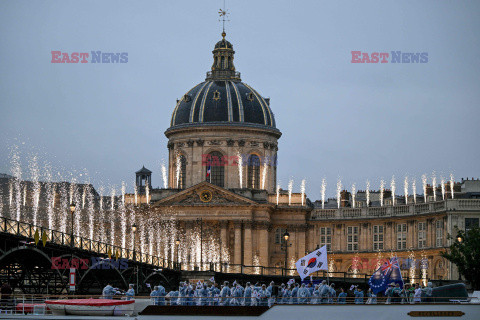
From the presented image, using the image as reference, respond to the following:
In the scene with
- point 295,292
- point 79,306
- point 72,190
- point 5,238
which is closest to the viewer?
point 79,306

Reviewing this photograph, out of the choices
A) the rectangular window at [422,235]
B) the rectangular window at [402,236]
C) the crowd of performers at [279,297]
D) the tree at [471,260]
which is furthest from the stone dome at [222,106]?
the crowd of performers at [279,297]

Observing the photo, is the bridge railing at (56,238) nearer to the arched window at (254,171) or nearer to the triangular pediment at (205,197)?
the triangular pediment at (205,197)

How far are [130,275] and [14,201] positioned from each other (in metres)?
59.9

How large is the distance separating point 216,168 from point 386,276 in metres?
83.4

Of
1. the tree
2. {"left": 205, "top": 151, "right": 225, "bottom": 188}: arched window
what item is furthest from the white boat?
{"left": 205, "top": 151, "right": 225, "bottom": 188}: arched window

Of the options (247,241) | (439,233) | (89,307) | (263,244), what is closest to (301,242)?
(263,244)

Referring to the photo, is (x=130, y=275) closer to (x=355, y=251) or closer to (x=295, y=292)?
(x=295, y=292)

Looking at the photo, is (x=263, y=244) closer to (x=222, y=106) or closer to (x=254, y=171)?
(x=254, y=171)

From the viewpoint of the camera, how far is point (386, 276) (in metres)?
63.4

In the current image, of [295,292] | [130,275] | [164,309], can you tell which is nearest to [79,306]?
[164,309]

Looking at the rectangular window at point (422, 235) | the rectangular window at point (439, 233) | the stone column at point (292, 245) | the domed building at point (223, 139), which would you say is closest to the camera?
the rectangular window at point (439, 233)

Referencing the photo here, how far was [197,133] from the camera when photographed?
5743 inches

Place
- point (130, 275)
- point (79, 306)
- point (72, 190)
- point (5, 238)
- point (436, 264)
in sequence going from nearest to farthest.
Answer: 1. point (79, 306)
2. point (5, 238)
3. point (130, 275)
4. point (436, 264)
5. point (72, 190)

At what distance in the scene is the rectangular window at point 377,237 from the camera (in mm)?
135812
